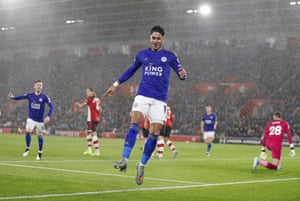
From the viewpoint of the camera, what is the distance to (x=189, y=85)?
166 feet

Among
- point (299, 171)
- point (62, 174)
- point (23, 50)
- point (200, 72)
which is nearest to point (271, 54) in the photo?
point (200, 72)

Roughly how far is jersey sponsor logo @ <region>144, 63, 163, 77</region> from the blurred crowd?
30707 millimetres

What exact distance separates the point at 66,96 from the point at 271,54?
67.3 feet

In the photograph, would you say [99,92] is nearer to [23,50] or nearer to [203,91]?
[203,91]

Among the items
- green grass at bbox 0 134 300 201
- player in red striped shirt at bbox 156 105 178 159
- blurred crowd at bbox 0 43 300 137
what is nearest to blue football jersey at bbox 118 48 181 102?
green grass at bbox 0 134 300 201

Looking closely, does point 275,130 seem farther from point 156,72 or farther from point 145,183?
point 156,72

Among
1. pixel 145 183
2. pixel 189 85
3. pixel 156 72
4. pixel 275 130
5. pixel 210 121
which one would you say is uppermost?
pixel 189 85

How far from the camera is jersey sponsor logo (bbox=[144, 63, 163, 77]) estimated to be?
10052mm

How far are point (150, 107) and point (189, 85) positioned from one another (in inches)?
1603

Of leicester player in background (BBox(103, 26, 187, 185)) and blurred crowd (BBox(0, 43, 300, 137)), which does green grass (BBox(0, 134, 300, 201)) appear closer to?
leicester player in background (BBox(103, 26, 187, 185))

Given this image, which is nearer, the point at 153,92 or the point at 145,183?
the point at 153,92

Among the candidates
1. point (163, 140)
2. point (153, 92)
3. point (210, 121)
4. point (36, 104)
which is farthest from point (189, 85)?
point (153, 92)

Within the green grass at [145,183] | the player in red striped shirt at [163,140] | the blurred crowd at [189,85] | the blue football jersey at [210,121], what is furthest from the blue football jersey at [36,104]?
the blurred crowd at [189,85]

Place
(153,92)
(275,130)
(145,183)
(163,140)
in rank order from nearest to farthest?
(153,92) < (145,183) < (275,130) < (163,140)
